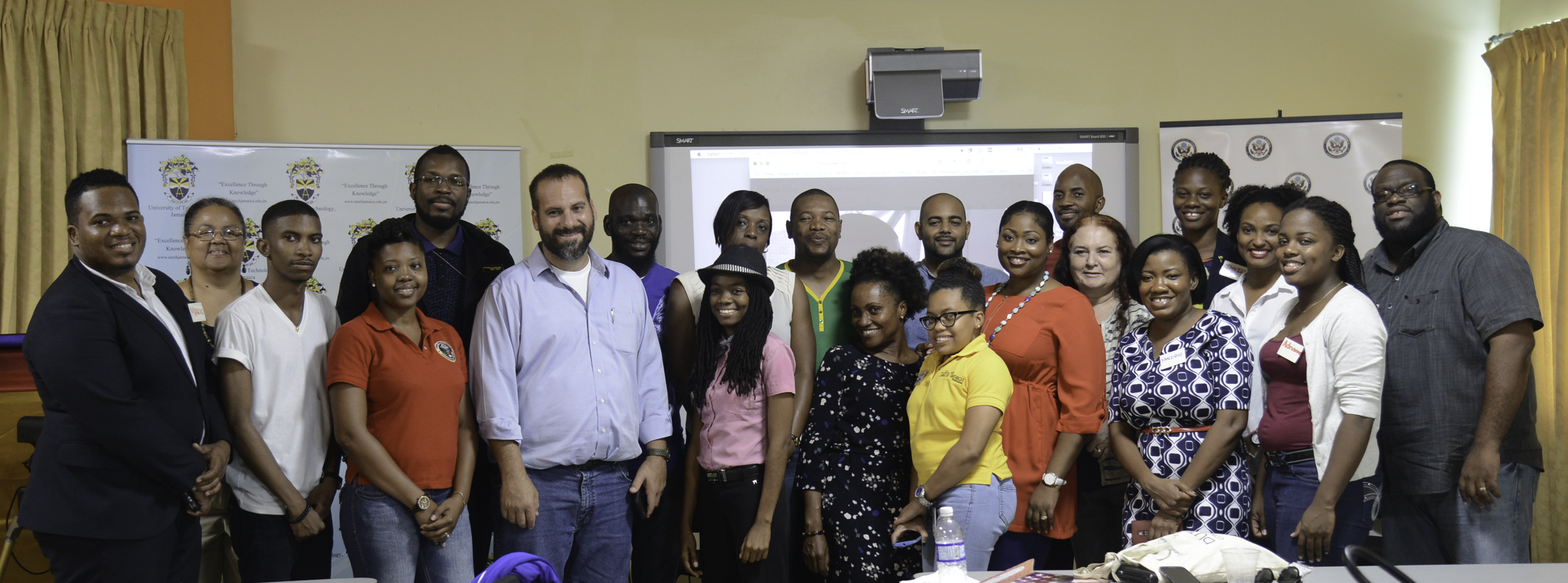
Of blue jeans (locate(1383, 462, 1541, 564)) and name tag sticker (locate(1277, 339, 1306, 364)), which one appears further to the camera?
→ blue jeans (locate(1383, 462, 1541, 564))

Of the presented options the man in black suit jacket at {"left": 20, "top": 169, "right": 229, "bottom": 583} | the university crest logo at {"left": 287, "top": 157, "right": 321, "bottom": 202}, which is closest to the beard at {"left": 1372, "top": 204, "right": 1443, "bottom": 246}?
the man in black suit jacket at {"left": 20, "top": 169, "right": 229, "bottom": 583}

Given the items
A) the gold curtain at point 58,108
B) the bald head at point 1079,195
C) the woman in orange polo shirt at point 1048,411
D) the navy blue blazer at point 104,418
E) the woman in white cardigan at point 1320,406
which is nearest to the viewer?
the navy blue blazer at point 104,418

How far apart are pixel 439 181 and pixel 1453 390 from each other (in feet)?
9.66

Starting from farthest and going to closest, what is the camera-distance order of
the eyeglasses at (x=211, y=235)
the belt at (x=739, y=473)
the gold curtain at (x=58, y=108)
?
the gold curtain at (x=58, y=108), the eyeglasses at (x=211, y=235), the belt at (x=739, y=473)

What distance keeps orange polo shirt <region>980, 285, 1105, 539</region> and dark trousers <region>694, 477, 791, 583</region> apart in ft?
2.05

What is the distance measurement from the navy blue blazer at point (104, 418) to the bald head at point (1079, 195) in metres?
2.93

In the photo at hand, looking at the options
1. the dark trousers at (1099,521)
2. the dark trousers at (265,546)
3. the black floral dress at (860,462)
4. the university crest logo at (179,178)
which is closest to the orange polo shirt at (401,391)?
the dark trousers at (265,546)

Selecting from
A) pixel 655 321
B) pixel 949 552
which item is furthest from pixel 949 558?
pixel 655 321

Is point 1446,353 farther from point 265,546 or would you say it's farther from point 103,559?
point 103,559

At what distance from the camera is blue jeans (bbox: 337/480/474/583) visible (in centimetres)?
233

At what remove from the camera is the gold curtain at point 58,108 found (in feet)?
13.1

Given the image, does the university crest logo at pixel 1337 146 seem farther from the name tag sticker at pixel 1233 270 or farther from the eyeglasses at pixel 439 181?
the eyeglasses at pixel 439 181

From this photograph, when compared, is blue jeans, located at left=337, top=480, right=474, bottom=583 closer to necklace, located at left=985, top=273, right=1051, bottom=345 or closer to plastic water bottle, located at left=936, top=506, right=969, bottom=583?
plastic water bottle, located at left=936, top=506, right=969, bottom=583

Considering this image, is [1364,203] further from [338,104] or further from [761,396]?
[338,104]
